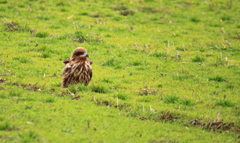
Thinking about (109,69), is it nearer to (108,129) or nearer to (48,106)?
(48,106)

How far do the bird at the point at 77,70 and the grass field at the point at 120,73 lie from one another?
383 mm

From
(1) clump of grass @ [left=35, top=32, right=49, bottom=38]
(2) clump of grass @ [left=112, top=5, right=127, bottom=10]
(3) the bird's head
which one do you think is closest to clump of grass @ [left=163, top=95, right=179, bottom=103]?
(3) the bird's head

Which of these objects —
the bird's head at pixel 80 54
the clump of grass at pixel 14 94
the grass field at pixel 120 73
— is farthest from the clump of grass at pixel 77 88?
the clump of grass at pixel 14 94

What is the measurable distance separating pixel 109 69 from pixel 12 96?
20.0 feet

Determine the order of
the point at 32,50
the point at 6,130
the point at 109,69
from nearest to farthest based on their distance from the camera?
the point at 6,130, the point at 109,69, the point at 32,50

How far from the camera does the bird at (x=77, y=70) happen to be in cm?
1412

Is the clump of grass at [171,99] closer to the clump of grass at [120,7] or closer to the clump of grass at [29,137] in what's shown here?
the clump of grass at [29,137]

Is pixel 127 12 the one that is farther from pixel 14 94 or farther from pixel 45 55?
pixel 14 94

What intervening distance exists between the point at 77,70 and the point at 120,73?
3.69 m

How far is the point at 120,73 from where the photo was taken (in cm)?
1745

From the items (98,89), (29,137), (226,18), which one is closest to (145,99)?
(98,89)

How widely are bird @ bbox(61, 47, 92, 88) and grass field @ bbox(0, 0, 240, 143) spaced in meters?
0.38

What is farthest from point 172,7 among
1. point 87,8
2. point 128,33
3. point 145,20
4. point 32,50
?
point 32,50

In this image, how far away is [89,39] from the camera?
22094mm
